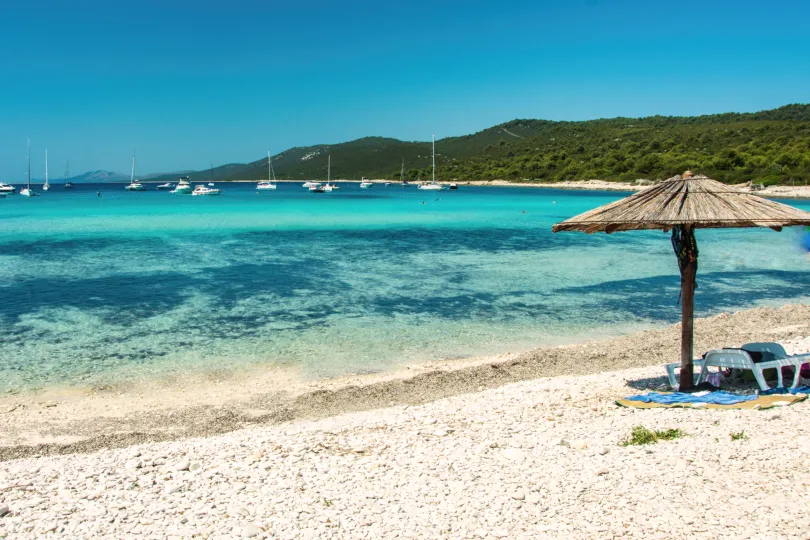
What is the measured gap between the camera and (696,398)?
24.0 ft

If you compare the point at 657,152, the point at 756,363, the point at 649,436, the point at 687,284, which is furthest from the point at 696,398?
the point at 657,152

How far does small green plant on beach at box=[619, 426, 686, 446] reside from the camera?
6117mm

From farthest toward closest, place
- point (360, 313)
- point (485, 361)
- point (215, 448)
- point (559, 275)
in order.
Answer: point (559, 275), point (360, 313), point (485, 361), point (215, 448)

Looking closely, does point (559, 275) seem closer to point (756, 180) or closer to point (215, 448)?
point (215, 448)

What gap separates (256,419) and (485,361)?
4.57 m

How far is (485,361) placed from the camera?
11.4 meters

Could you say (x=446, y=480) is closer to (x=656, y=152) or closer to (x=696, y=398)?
(x=696, y=398)

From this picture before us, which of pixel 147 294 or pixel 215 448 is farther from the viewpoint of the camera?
pixel 147 294

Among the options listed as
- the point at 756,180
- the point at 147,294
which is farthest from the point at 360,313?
the point at 756,180

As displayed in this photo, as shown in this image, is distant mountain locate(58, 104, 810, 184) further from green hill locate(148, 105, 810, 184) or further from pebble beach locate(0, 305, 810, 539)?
pebble beach locate(0, 305, 810, 539)

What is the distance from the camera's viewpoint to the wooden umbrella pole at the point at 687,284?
746cm

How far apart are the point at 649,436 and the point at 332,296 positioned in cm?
1289

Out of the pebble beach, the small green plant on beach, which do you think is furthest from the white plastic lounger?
the small green plant on beach

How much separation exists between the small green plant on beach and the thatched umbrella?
1.76 m
